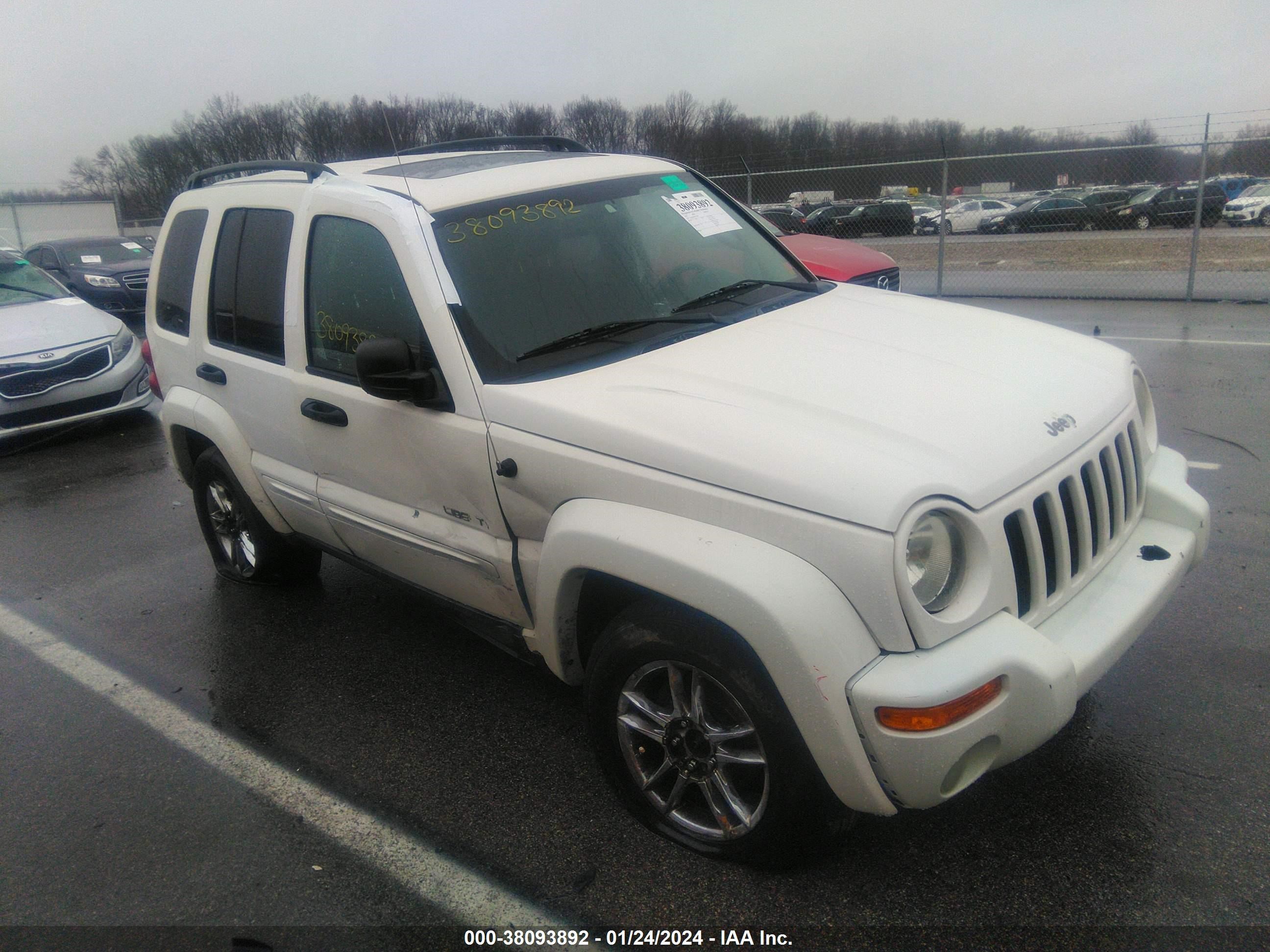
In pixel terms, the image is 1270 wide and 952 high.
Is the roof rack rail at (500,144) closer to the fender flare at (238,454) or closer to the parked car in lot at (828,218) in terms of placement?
the fender flare at (238,454)

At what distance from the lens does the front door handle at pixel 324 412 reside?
334 centimetres

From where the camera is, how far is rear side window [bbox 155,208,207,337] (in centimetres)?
434

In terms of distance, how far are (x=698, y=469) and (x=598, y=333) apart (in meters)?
0.92

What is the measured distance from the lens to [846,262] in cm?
845

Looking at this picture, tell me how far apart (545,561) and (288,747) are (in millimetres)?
1469

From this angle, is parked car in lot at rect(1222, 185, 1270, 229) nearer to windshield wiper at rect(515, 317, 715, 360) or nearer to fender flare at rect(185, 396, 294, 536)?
windshield wiper at rect(515, 317, 715, 360)

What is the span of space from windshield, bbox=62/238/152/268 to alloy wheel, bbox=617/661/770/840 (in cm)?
1567

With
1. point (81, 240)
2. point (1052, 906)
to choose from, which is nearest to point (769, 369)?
point (1052, 906)

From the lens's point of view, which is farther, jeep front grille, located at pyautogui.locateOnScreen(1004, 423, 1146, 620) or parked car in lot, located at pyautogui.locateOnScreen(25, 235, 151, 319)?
parked car in lot, located at pyautogui.locateOnScreen(25, 235, 151, 319)

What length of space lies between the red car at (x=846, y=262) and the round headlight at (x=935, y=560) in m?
6.04

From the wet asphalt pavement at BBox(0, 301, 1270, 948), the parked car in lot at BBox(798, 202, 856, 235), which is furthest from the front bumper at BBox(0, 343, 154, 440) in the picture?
the parked car in lot at BBox(798, 202, 856, 235)

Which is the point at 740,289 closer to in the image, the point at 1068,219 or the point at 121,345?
the point at 121,345

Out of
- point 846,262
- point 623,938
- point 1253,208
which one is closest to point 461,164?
point 623,938

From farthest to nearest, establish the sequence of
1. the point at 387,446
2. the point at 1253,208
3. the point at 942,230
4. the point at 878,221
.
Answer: the point at 1253,208 → the point at 878,221 → the point at 942,230 → the point at 387,446
